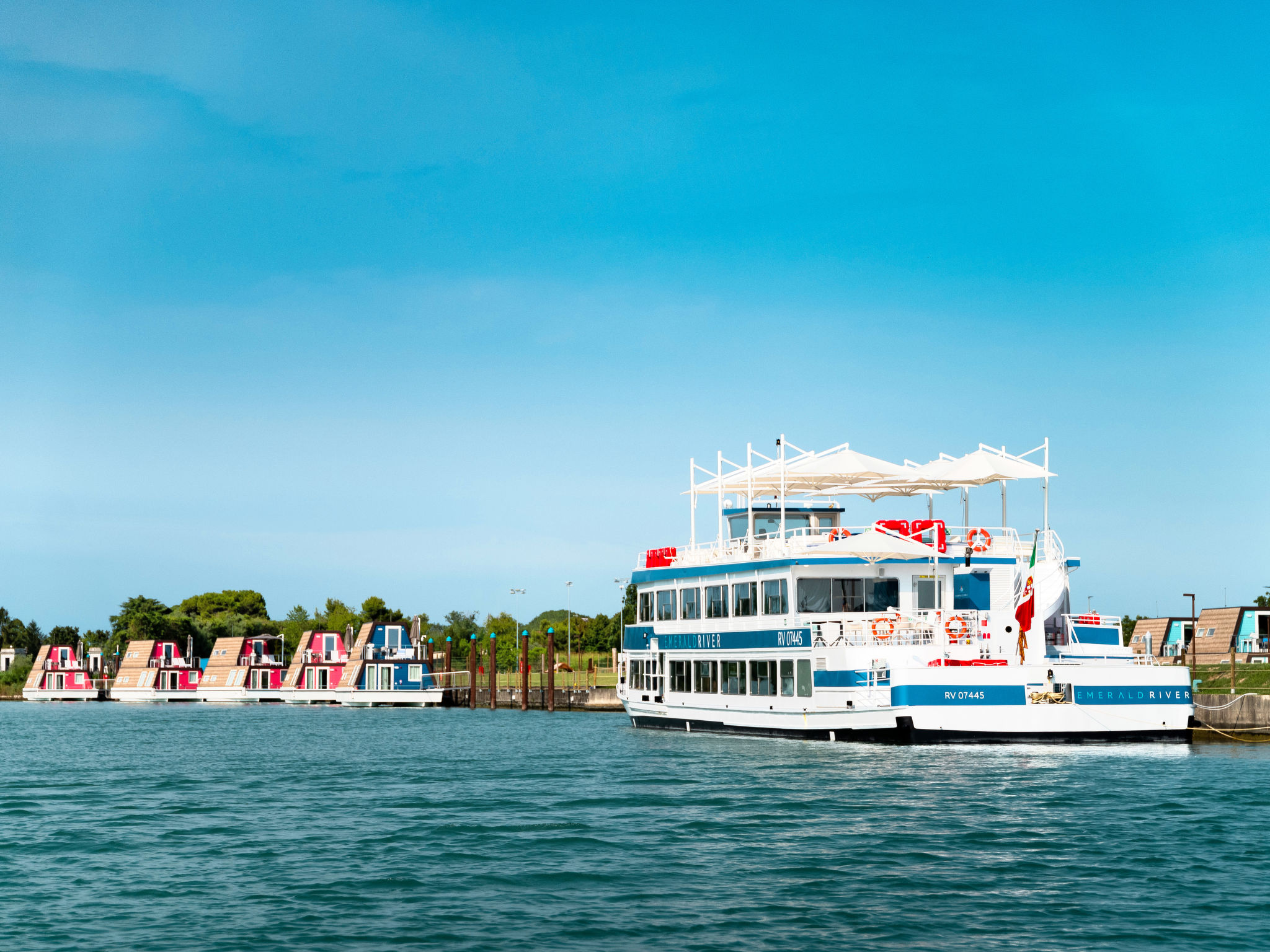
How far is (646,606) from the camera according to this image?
5372 cm

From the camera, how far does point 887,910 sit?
57.3 feet

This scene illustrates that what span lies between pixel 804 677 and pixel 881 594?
415cm

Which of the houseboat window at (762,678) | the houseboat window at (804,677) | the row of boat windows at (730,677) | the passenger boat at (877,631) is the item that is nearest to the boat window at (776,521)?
the passenger boat at (877,631)

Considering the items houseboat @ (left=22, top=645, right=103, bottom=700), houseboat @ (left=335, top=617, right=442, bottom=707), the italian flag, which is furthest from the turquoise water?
houseboat @ (left=22, top=645, right=103, bottom=700)

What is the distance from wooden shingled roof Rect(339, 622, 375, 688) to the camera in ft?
354

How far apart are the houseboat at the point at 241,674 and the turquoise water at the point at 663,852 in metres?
83.0

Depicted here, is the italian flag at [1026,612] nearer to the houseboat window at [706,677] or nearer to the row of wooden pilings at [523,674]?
the houseboat window at [706,677]

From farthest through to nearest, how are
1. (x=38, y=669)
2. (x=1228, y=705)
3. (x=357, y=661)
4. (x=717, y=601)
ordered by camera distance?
(x=38, y=669)
(x=357, y=661)
(x=1228, y=705)
(x=717, y=601)

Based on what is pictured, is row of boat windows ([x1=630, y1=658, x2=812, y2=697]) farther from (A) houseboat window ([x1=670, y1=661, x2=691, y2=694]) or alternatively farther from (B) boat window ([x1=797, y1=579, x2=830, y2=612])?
(B) boat window ([x1=797, y1=579, x2=830, y2=612])

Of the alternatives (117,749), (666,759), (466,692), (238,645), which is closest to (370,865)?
(666,759)

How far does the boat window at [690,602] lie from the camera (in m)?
48.4

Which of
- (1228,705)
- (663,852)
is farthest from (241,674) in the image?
(663,852)

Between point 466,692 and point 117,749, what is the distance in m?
54.6

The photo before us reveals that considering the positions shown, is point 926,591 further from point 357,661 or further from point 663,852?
point 357,661
